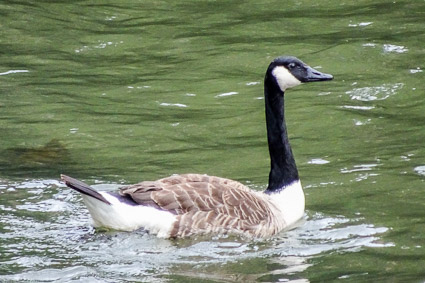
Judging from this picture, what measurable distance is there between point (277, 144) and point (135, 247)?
6.95ft

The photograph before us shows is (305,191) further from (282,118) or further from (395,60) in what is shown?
(395,60)

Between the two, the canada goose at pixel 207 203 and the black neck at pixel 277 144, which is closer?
the canada goose at pixel 207 203

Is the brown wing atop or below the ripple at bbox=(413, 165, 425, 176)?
atop

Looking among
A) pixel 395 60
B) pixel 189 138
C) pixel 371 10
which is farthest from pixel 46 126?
pixel 371 10

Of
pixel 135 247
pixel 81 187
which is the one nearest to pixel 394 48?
pixel 135 247

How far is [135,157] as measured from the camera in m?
11.6

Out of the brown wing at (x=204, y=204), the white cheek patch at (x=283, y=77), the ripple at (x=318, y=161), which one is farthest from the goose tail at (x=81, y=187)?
the ripple at (x=318, y=161)

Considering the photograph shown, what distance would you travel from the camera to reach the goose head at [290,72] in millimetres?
9867

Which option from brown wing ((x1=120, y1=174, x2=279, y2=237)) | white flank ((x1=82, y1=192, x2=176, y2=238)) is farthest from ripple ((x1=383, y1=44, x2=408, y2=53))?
white flank ((x1=82, y1=192, x2=176, y2=238))

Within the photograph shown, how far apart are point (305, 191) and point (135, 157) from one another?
2.29 m

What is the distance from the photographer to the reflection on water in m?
8.27

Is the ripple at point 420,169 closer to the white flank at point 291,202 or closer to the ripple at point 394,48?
the white flank at point 291,202

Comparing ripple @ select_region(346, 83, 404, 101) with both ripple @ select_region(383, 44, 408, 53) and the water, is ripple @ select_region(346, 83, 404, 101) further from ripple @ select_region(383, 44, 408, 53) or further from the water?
ripple @ select_region(383, 44, 408, 53)

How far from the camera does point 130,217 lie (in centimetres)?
905
